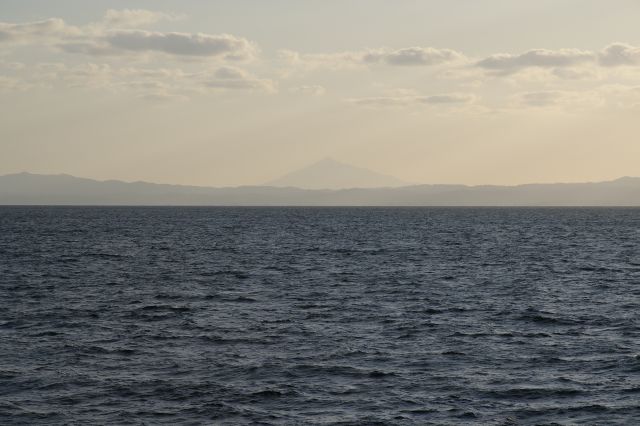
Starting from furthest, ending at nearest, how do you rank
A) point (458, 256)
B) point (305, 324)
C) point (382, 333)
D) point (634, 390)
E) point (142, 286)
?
point (458, 256) < point (142, 286) < point (305, 324) < point (382, 333) < point (634, 390)

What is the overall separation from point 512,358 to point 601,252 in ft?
232

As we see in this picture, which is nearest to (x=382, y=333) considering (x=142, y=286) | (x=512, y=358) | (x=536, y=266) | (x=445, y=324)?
(x=445, y=324)

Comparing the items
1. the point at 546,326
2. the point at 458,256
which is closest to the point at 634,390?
the point at 546,326

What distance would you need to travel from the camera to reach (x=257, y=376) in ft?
98.5

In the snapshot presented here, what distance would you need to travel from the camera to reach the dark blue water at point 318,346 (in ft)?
85.4

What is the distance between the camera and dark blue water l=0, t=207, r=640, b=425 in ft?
85.4

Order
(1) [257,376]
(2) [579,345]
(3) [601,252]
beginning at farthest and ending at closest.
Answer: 1. (3) [601,252]
2. (2) [579,345]
3. (1) [257,376]

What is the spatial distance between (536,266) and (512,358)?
4714 cm

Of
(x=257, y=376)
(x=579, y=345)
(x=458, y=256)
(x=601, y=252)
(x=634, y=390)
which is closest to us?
(x=634, y=390)

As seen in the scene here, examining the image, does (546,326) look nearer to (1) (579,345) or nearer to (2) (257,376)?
(1) (579,345)

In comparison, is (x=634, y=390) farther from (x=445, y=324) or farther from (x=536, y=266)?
(x=536, y=266)

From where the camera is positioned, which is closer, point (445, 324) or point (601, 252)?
point (445, 324)

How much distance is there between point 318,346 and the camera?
3575cm

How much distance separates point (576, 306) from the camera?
49.1 metres
